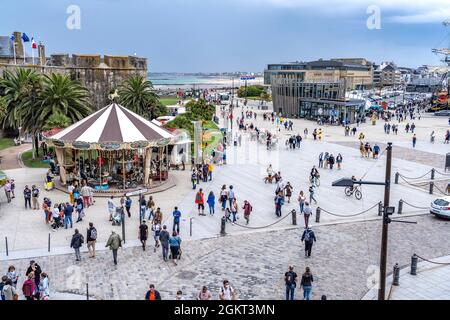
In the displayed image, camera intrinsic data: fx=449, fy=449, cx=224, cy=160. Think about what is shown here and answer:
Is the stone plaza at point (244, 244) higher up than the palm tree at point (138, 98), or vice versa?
the palm tree at point (138, 98)

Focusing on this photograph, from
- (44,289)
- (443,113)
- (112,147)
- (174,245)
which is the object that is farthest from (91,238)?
(443,113)

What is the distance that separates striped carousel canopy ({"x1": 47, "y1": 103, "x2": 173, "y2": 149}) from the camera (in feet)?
76.9

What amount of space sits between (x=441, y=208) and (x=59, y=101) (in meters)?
25.0

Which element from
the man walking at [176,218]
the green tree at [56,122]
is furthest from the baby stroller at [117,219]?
the green tree at [56,122]

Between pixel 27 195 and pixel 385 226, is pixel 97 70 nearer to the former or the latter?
pixel 27 195

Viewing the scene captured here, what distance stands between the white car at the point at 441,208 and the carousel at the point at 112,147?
45.9 feet

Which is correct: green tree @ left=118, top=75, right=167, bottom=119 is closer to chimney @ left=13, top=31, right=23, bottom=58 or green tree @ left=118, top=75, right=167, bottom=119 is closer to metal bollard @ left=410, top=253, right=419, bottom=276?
chimney @ left=13, top=31, right=23, bottom=58

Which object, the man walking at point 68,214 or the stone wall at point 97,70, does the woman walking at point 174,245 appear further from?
the stone wall at point 97,70

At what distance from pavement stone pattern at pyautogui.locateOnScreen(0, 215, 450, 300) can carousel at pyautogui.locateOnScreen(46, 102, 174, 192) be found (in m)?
8.63

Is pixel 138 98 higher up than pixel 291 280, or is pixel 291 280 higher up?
pixel 138 98

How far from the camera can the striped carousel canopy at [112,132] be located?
23438 millimetres

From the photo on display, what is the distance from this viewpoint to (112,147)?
23266mm
